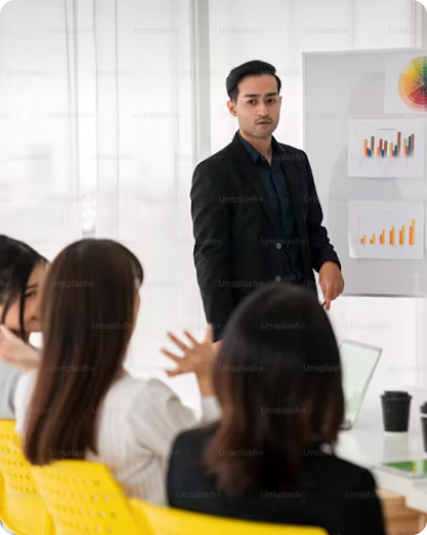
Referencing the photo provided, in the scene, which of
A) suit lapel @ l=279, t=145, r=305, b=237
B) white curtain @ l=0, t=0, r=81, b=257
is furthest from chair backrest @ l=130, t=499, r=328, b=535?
white curtain @ l=0, t=0, r=81, b=257

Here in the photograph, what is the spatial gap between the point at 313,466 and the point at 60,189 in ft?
11.9

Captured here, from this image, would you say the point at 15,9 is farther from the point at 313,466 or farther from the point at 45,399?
the point at 313,466

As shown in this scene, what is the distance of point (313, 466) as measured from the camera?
1.46 meters

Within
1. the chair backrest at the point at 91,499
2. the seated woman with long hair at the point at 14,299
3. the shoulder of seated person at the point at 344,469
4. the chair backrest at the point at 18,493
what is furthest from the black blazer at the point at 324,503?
the seated woman with long hair at the point at 14,299

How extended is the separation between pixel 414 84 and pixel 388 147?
31 centimetres

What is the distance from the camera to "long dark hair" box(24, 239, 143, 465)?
194cm

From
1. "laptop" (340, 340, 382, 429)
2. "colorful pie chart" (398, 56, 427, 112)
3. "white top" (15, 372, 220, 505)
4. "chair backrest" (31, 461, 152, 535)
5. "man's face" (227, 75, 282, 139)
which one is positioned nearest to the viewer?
"chair backrest" (31, 461, 152, 535)

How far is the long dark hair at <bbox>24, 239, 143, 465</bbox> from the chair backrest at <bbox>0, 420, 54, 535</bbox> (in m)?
0.33

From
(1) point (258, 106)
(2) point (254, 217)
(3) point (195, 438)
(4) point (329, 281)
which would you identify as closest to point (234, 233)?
(2) point (254, 217)

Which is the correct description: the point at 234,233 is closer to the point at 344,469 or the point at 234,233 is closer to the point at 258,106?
the point at 258,106

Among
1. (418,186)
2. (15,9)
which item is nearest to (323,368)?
(418,186)

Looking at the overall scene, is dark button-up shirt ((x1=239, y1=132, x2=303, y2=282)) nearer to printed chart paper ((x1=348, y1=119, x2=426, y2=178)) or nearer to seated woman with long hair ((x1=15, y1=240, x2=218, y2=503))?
printed chart paper ((x1=348, y1=119, x2=426, y2=178))

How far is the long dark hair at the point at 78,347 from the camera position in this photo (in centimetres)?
194

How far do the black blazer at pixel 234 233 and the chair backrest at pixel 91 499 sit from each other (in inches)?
75.4
